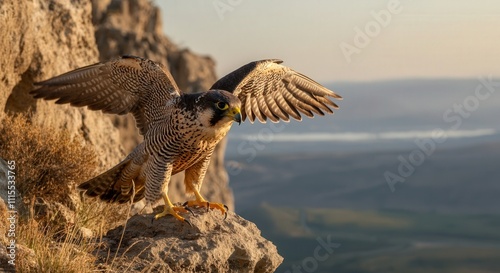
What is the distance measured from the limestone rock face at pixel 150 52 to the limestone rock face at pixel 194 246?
19656 millimetres

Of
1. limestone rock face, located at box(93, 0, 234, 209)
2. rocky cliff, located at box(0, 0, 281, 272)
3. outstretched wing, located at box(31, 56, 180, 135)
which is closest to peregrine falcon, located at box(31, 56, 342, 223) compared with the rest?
outstretched wing, located at box(31, 56, 180, 135)

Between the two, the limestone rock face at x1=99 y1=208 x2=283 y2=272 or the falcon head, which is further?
the falcon head

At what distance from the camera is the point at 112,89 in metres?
10.1

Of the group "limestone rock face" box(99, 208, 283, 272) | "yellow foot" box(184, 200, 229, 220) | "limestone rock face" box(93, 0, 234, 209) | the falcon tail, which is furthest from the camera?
"limestone rock face" box(93, 0, 234, 209)

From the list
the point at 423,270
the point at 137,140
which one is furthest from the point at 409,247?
the point at 137,140

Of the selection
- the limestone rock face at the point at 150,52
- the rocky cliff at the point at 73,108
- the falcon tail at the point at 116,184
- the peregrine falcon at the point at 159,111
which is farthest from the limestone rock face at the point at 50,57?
the limestone rock face at the point at 150,52

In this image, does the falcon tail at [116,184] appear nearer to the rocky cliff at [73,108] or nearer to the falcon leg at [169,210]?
the rocky cliff at [73,108]

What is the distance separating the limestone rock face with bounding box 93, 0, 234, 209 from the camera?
29.9 m

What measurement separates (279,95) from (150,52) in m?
20.2

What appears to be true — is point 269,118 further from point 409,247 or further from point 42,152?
point 409,247

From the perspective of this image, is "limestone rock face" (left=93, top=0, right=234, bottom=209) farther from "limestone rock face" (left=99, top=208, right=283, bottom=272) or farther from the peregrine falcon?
"limestone rock face" (left=99, top=208, right=283, bottom=272)

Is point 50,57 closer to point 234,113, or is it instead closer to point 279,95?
point 279,95

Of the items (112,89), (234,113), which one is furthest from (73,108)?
(234,113)

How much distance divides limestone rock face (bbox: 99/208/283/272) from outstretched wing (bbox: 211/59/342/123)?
6.20 feet
